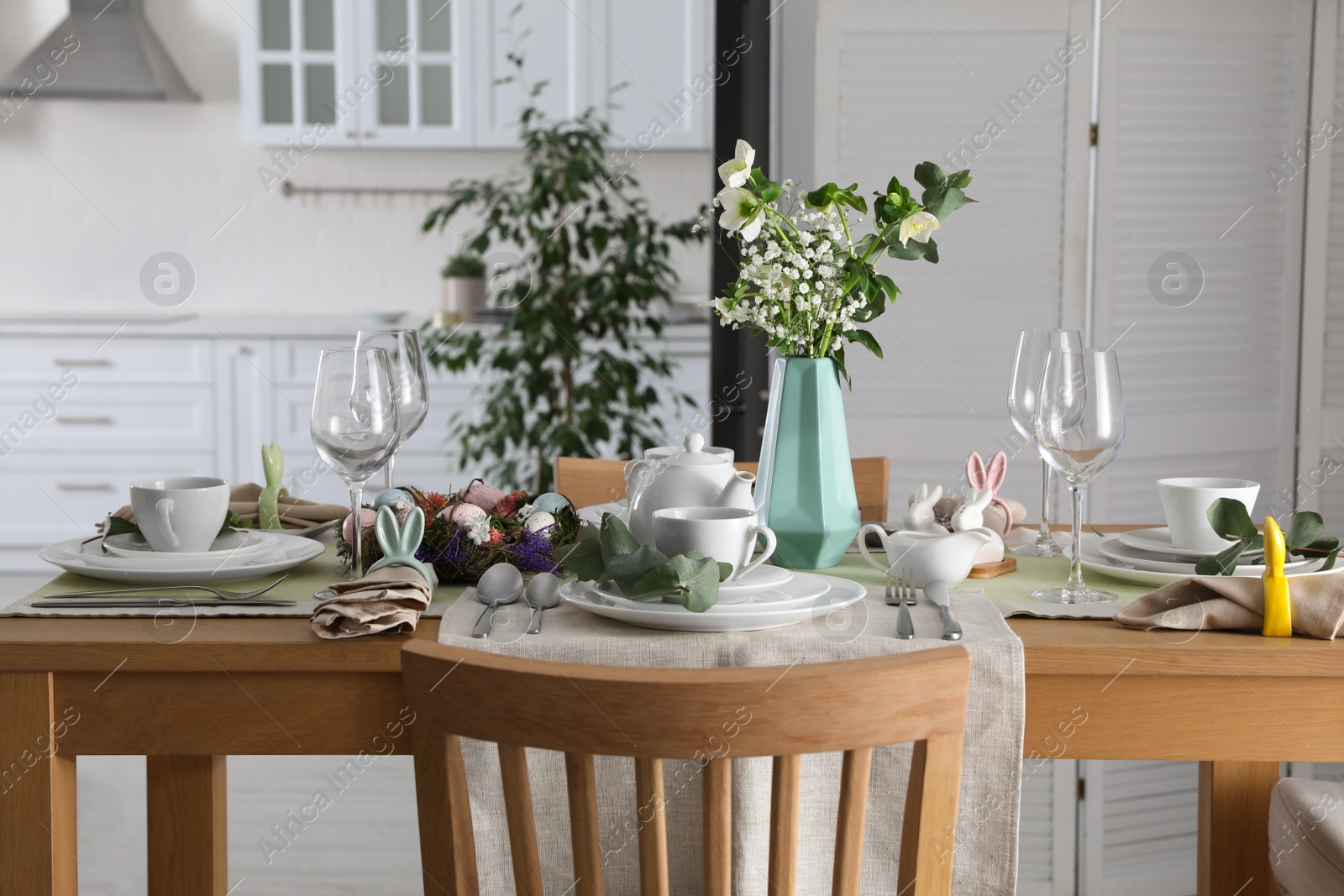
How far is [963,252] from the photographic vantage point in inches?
102

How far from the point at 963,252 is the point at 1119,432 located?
5.18ft

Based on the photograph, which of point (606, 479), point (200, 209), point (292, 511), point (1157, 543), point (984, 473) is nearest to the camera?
point (1157, 543)

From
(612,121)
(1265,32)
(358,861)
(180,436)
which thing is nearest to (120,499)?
(180,436)

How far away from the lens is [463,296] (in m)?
4.05

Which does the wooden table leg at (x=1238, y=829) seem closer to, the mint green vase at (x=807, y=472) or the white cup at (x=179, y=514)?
the mint green vase at (x=807, y=472)

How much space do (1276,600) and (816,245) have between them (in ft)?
1.72

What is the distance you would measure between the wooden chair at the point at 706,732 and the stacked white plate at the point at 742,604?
27 centimetres

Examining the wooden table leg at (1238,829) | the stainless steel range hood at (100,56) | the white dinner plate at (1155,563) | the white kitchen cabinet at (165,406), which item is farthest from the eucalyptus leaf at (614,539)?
the stainless steel range hood at (100,56)

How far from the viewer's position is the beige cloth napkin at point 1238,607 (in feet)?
3.19

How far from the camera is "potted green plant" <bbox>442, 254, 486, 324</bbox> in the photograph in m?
4.04

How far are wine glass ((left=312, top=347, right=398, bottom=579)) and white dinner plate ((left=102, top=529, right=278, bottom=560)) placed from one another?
0.16 m

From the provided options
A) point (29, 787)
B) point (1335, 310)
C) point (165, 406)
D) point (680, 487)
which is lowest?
point (29, 787)

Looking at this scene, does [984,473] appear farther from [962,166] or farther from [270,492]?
[962,166]

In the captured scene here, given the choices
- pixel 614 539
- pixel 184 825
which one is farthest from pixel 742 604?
pixel 184 825
